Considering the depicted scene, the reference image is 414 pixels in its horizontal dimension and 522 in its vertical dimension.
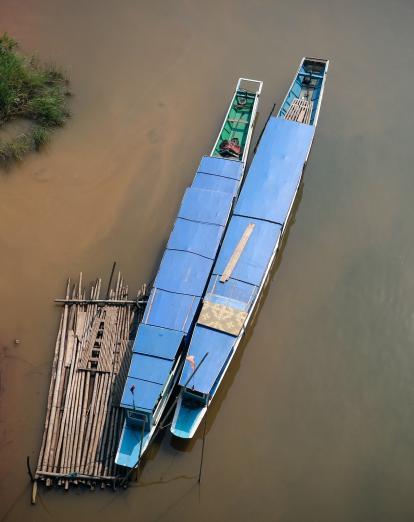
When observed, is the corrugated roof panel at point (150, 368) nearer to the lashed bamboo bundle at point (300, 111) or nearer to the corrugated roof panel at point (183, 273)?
the corrugated roof panel at point (183, 273)

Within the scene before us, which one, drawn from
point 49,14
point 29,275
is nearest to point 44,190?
point 29,275

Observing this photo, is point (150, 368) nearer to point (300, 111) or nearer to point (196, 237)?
point (196, 237)

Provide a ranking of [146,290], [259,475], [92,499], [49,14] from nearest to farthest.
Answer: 1. [92,499]
2. [259,475]
3. [146,290]
4. [49,14]

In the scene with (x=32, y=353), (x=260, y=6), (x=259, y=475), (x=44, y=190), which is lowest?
(x=259, y=475)

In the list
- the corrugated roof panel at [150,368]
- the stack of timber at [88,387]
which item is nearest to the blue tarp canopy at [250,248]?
the stack of timber at [88,387]

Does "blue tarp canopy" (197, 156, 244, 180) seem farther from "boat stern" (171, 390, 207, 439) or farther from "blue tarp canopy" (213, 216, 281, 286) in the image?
"boat stern" (171, 390, 207, 439)

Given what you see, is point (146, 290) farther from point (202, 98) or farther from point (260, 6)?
point (260, 6)
